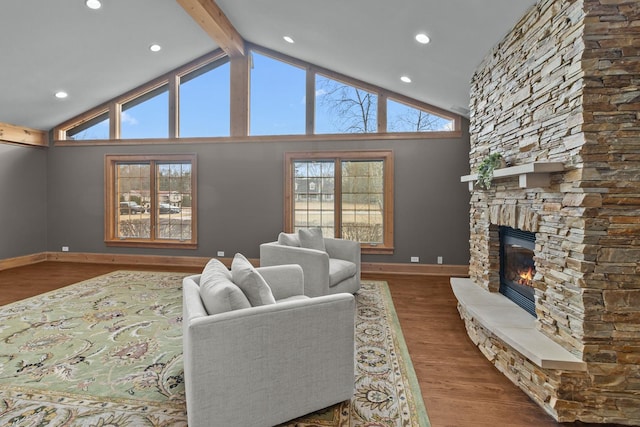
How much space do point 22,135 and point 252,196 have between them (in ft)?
14.3

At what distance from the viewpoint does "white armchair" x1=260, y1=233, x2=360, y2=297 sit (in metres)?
3.71

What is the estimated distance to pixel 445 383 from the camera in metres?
2.40

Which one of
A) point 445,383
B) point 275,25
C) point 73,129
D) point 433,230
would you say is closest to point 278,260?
point 445,383

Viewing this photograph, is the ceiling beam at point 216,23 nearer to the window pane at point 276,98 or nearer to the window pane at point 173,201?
the window pane at point 276,98

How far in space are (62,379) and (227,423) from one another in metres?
1.51

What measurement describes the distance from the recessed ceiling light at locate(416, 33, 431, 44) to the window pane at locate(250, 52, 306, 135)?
2.76 meters

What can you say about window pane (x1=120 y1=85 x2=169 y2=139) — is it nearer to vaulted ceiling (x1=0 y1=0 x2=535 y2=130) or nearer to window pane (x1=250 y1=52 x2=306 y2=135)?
vaulted ceiling (x1=0 y1=0 x2=535 y2=130)

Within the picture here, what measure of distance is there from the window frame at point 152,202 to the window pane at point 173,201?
89 mm

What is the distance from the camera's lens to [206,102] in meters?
6.29

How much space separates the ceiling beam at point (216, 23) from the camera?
13.8ft

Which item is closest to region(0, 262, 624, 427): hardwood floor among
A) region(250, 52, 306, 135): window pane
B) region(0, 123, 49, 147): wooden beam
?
region(0, 123, 49, 147): wooden beam

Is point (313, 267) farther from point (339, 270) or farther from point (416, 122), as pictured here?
point (416, 122)

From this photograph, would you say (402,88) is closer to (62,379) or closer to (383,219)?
(383,219)

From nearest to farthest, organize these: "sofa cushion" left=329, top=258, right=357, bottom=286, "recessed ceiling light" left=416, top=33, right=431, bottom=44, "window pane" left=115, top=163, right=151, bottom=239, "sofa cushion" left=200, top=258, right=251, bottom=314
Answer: "sofa cushion" left=200, top=258, right=251, bottom=314 → "recessed ceiling light" left=416, top=33, right=431, bottom=44 → "sofa cushion" left=329, top=258, right=357, bottom=286 → "window pane" left=115, top=163, right=151, bottom=239
